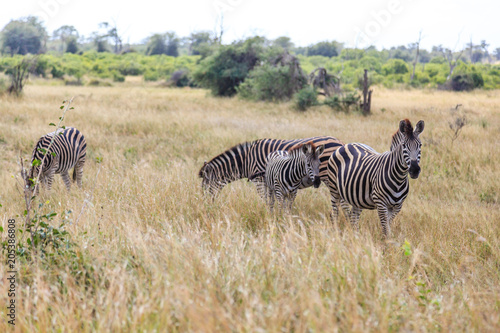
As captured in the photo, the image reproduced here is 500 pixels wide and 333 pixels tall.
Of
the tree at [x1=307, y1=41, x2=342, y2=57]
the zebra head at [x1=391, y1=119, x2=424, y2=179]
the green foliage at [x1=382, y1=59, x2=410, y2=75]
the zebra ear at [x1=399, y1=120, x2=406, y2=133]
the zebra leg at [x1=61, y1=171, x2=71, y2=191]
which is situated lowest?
the zebra leg at [x1=61, y1=171, x2=71, y2=191]

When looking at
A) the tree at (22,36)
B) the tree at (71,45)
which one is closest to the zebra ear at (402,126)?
the tree at (22,36)

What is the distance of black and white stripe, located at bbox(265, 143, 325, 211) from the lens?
5062 mm

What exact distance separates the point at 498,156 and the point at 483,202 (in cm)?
247

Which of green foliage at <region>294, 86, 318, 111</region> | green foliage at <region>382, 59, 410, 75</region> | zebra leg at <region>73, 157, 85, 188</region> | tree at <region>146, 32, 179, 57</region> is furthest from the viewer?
tree at <region>146, 32, 179, 57</region>

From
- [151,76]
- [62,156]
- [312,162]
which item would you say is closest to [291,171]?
[312,162]

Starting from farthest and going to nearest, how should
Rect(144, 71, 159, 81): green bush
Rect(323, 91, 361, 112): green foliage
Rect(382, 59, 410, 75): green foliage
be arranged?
Rect(382, 59, 410, 75): green foliage < Rect(144, 71, 159, 81): green bush < Rect(323, 91, 361, 112): green foliage

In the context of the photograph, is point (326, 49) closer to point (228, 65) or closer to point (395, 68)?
point (395, 68)

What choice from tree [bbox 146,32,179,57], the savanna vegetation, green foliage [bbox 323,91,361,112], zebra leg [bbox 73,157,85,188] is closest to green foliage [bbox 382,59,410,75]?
the savanna vegetation

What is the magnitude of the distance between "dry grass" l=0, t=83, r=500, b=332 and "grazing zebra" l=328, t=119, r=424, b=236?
0.37m

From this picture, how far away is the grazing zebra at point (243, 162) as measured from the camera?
6156 millimetres

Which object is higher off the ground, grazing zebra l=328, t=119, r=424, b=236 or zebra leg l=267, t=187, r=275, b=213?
grazing zebra l=328, t=119, r=424, b=236

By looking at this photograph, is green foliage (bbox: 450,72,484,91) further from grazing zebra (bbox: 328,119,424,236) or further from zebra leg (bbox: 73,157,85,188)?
zebra leg (bbox: 73,157,85,188)

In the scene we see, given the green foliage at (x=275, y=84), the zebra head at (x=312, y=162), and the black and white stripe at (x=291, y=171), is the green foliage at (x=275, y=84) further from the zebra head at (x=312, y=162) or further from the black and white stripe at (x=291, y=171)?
the zebra head at (x=312, y=162)

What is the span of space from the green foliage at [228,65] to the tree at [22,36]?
31.8 metres
